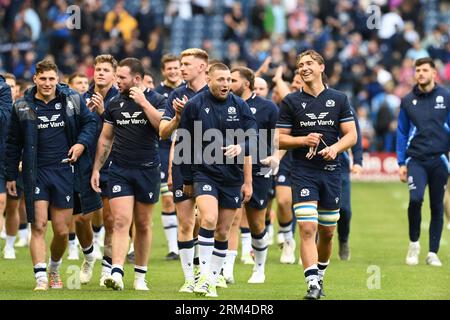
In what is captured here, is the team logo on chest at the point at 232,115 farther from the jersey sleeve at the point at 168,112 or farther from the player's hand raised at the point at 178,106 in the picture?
the jersey sleeve at the point at 168,112

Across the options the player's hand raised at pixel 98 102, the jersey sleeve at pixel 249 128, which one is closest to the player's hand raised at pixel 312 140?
the jersey sleeve at pixel 249 128

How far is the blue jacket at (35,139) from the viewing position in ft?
43.4

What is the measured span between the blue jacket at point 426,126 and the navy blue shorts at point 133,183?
4852 mm

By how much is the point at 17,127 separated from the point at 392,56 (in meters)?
24.5

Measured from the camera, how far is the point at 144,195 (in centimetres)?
1338

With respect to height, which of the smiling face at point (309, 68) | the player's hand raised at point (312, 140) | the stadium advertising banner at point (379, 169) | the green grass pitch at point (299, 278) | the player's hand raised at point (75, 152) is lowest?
the stadium advertising banner at point (379, 169)

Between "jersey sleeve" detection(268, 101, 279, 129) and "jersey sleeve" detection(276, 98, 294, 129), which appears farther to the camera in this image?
"jersey sleeve" detection(268, 101, 279, 129)

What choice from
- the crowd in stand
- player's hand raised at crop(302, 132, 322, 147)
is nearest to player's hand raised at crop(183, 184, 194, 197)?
player's hand raised at crop(302, 132, 322, 147)

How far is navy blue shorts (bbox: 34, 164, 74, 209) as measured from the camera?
13.3m

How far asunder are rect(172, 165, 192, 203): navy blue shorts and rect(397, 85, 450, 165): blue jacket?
4501 mm

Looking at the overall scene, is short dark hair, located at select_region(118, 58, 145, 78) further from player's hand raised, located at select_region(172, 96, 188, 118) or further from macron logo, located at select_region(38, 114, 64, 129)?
macron logo, located at select_region(38, 114, 64, 129)
